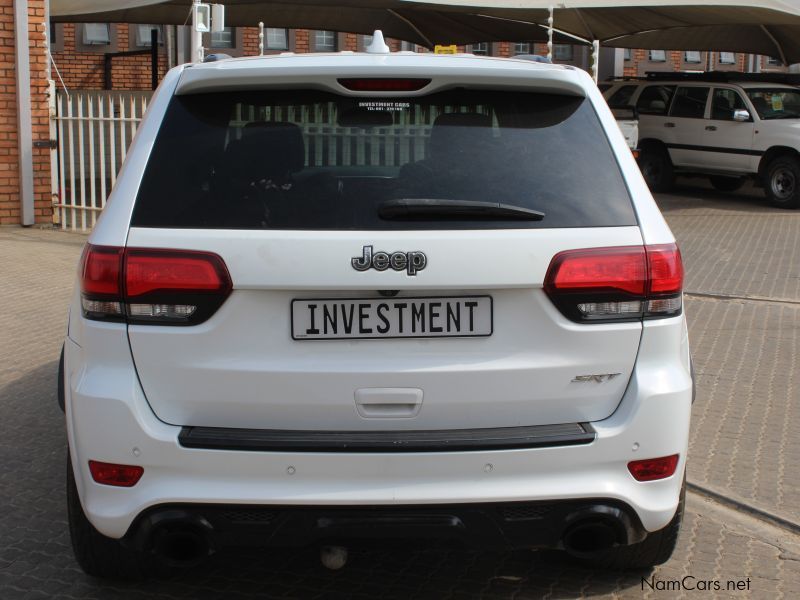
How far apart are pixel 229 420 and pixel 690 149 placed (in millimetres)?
17712

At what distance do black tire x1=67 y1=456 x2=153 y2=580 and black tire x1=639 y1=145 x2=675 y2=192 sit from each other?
57.6 ft

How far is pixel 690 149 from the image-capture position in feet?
65.3

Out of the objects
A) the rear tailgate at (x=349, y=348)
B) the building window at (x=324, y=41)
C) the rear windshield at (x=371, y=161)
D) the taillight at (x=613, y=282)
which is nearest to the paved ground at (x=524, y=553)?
the rear tailgate at (x=349, y=348)

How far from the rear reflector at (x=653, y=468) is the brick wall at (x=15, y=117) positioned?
1191 centimetres

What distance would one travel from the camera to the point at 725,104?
759 inches

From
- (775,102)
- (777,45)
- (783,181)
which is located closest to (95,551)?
(783,181)

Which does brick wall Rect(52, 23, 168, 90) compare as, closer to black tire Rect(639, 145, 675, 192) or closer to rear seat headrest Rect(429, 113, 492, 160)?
black tire Rect(639, 145, 675, 192)

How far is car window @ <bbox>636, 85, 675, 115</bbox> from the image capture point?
66.7 feet

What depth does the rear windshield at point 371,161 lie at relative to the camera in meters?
3.28

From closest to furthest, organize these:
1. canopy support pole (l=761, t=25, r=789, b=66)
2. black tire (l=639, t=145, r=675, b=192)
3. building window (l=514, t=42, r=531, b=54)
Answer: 1. black tire (l=639, t=145, r=675, b=192)
2. canopy support pole (l=761, t=25, r=789, b=66)
3. building window (l=514, t=42, r=531, b=54)

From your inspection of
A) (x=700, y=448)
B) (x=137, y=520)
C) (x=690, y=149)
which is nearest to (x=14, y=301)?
(x=700, y=448)

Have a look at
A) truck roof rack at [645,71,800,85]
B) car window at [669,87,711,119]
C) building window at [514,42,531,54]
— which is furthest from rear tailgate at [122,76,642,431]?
building window at [514,42,531,54]

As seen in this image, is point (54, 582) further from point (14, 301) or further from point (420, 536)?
point (14, 301)

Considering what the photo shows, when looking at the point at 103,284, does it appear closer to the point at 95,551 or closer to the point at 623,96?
the point at 95,551
